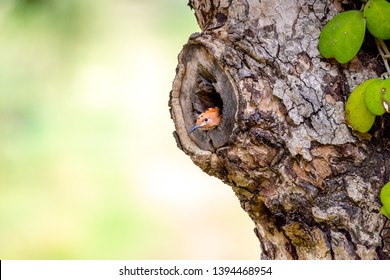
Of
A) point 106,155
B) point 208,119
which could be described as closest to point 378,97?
point 208,119

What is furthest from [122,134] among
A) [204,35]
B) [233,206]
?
[204,35]

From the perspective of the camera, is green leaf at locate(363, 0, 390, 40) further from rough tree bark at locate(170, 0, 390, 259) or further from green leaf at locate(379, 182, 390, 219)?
green leaf at locate(379, 182, 390, 219)

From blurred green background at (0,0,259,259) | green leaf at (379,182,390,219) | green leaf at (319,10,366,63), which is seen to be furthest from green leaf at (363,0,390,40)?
blurred green background at (0,0,259,259)

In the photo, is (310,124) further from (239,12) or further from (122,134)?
(122,134)

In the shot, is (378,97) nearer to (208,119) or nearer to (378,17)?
(378,17)

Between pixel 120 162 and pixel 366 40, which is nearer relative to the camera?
pixel 366 40

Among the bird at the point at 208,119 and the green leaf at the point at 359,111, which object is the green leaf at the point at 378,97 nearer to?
the green leaf at the point at 359,111

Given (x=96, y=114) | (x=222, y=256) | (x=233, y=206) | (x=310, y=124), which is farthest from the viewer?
(x=96, y=114)
